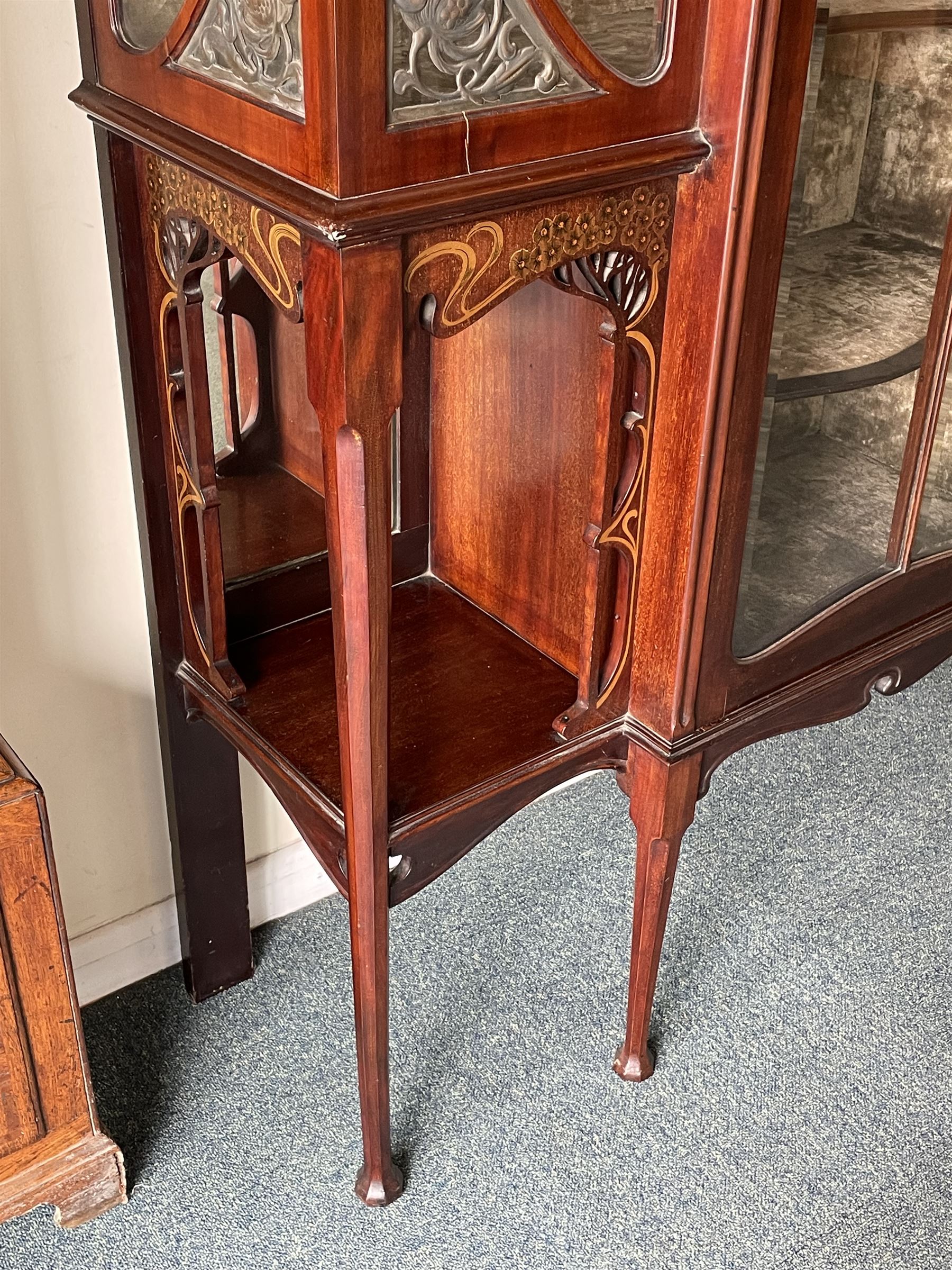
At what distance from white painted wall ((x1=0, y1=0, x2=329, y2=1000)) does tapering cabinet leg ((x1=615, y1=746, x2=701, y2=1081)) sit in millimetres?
436

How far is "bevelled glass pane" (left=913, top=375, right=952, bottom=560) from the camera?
116 centimetres

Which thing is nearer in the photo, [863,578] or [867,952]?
[863,578]

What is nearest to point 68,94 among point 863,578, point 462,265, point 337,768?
point 462,265

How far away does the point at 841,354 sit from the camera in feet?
3.48

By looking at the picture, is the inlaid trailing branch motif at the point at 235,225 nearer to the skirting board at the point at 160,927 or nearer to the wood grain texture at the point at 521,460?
the wood grain texture at the point at 521,460

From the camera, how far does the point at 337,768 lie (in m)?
1.08

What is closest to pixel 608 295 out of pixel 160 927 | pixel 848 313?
pixel 848 313

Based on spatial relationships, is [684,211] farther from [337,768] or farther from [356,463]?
[337,768]

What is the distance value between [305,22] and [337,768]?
1.85 feet

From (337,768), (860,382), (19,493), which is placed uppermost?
(860,382)

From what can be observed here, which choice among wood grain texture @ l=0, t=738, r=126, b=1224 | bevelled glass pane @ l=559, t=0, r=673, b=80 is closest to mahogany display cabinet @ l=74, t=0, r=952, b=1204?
bevelled glass pane @ l=559, t=0, r=673, b=80

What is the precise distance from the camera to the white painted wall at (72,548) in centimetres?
104

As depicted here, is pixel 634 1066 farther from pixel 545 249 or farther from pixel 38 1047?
pixel 545 249

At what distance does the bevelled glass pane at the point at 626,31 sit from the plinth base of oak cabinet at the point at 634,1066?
3.02 feet
